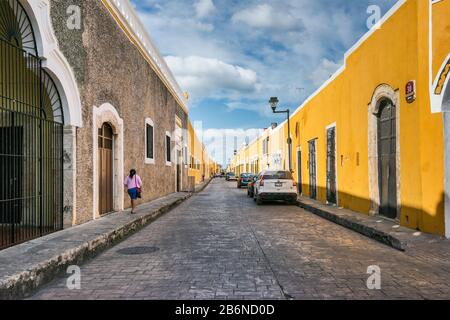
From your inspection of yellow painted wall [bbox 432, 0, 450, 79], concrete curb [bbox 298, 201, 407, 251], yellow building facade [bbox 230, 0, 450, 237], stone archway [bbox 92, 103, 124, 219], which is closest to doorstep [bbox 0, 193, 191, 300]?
stone archway [bbox 92, 103, 124, 219]

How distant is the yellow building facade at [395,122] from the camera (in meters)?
7.83

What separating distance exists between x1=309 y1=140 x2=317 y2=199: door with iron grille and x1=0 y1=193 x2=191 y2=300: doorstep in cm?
1079

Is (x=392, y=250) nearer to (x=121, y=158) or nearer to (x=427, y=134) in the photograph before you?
(x=427, y=134)

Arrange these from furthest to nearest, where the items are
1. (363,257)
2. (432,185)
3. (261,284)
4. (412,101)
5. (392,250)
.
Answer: (412,101) → (432,185) → (392,250) → (363,257) → (261,284)

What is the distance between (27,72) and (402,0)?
28.1 feet

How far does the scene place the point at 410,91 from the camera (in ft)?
28.7

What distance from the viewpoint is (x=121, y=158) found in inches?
495

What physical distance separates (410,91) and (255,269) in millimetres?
5593

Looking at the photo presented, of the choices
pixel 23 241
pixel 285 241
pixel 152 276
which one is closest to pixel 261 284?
pixel 152 276

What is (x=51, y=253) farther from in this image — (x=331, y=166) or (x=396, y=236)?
(x=331, y=166)

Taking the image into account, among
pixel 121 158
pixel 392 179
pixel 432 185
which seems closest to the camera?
pixel 432 185

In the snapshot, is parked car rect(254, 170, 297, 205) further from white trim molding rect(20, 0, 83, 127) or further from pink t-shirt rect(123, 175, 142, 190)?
white trim molding rect(20, 0, 83, 127)

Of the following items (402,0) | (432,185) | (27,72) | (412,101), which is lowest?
(432,185)

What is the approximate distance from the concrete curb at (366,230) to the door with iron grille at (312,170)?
474 cm
